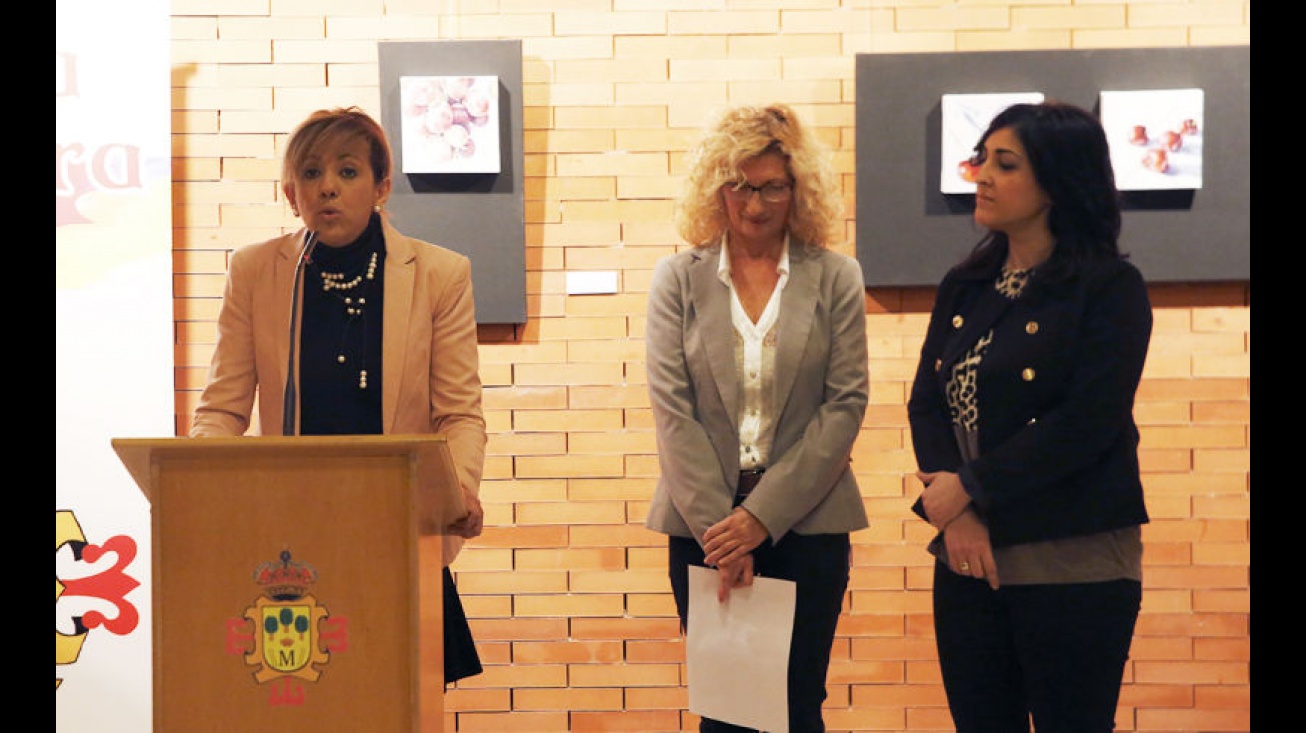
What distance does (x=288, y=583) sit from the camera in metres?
2.12

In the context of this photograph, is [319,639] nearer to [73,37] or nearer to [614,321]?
[614,321]

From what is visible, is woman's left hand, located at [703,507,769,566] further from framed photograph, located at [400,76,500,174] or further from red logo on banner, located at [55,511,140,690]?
red logo on banner, located at [55,511,140,690]

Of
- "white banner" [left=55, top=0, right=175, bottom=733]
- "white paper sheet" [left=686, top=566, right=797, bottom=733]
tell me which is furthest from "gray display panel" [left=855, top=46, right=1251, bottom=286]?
"white banner" [left=55, top=0, right=175, bottom=733]

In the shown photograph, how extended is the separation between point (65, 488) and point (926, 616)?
293 cm

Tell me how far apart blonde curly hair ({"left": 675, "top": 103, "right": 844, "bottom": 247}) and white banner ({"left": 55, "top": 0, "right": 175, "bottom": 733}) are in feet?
6.55

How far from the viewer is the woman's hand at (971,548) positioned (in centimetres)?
272

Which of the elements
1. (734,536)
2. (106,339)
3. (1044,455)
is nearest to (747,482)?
(734,536)

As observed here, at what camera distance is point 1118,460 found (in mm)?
2713

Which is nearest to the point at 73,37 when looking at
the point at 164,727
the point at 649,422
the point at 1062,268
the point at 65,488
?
the point at 65,488

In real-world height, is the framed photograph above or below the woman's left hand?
above

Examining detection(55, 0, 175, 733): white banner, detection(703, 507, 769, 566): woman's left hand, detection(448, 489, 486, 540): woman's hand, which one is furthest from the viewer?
detection(55, 0, 175, 733): white banner

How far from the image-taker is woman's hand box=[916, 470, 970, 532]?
2.78 metres

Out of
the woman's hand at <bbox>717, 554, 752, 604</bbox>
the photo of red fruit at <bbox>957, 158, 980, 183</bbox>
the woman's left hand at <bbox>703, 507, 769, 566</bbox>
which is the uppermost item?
the photo of red fruit at <bbox>957, 158, 980, 183</bbox>

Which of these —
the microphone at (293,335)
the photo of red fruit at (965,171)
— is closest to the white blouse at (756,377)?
the microphone at (293,335)
